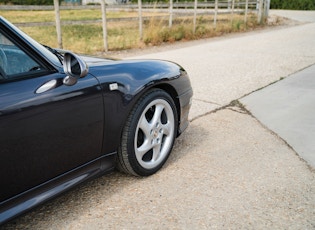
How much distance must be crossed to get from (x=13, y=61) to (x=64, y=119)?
0.46 meters

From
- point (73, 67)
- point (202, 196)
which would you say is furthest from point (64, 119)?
point (202, 196)

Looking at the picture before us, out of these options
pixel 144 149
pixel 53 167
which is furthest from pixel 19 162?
pixel 144 149

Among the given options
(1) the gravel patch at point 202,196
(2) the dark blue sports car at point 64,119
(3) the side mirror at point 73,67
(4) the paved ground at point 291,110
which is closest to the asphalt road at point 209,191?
(1) the gravel patch at point 202,196

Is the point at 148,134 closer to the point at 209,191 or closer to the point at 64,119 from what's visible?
the point at 209,191

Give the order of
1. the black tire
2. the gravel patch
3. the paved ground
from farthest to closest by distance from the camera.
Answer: the paved ground, the black tire, the gravel patch

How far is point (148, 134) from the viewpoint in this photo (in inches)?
115

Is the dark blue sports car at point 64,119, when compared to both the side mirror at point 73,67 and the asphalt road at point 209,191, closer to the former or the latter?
the side mirror at point 73,67

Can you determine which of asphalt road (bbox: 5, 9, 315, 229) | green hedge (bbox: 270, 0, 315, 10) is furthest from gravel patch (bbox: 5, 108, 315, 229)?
green hedge (bbox: 270, 0, 315, 10)

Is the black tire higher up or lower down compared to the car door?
lower down

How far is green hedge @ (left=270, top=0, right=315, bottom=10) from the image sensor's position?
37750 millimetres

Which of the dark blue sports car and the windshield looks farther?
the windshield

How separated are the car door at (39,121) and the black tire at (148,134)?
0.35 m

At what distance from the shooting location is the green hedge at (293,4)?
124 feet

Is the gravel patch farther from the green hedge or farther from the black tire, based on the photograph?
the green hedge
